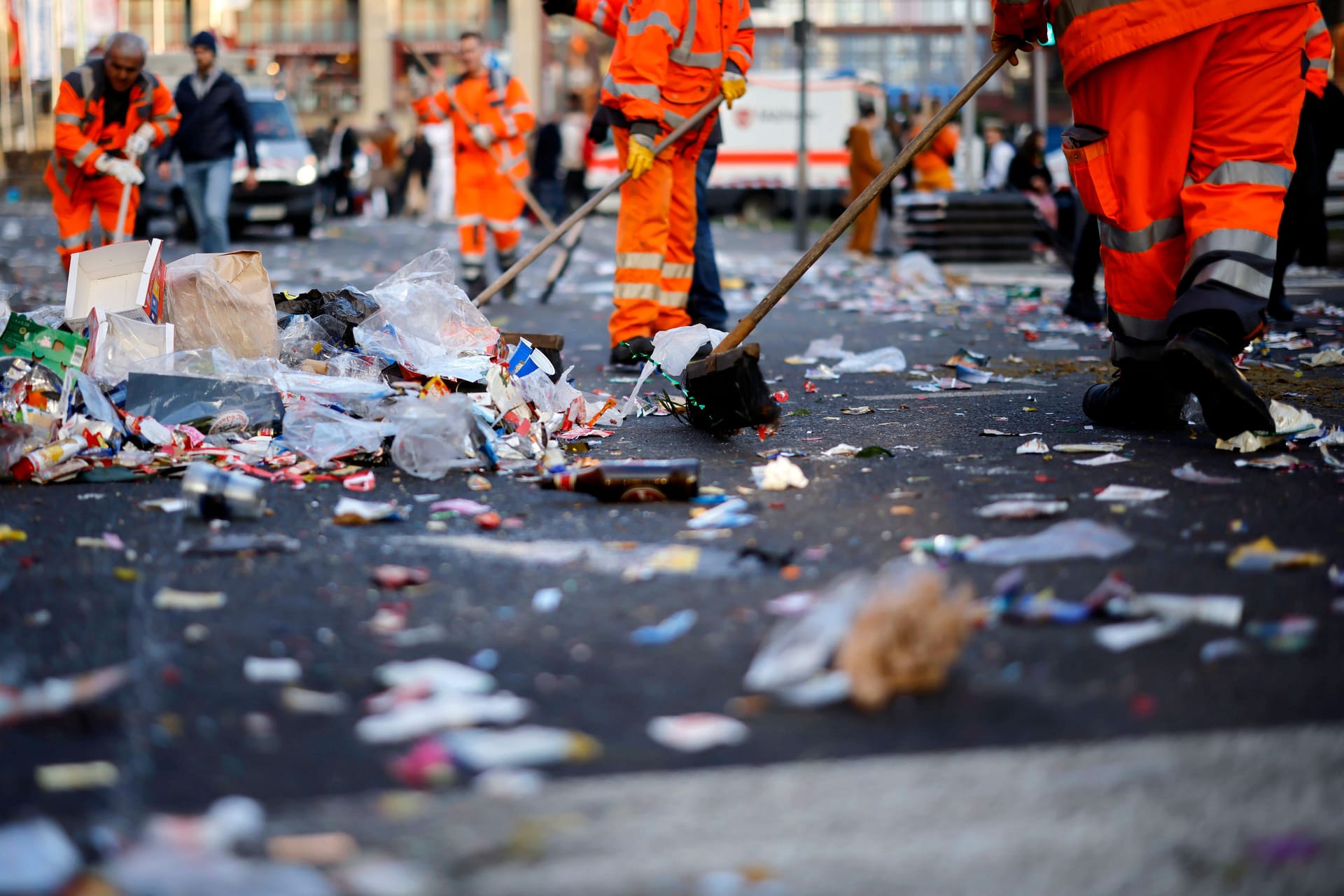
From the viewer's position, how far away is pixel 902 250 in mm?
17156

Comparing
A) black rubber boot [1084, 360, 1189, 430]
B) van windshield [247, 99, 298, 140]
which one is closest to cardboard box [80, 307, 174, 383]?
black rubber boot [1084, 360, 1189, 430]

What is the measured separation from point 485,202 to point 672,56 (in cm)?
423

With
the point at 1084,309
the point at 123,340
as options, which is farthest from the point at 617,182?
the point at 1084,309

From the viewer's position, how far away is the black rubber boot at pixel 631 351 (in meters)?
6.38

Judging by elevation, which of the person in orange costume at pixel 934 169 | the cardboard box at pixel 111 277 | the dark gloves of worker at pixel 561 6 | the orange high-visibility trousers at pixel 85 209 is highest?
the dark gloves of worker at pixel 561 6

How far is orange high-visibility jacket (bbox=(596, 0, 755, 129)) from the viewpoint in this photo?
643 centimetres

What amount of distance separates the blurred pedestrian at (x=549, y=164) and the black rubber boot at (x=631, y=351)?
16.5 meters

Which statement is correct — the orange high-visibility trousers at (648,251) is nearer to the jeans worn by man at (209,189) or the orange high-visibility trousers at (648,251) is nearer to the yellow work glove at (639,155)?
the yellow work glove at (639,155)

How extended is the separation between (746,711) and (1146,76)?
2734 mm

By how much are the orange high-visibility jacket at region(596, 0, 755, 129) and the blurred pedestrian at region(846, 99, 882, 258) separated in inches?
371

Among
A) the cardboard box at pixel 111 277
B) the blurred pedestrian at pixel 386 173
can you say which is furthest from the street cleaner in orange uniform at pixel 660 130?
the blurred pedestrian at pixel 386 173

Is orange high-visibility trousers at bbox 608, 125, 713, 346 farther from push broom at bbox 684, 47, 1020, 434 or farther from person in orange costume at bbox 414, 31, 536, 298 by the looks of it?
person in orange costume at bbox 414, 31, 536, 298

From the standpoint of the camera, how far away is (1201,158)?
417 cm

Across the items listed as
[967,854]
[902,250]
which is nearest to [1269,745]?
[967,854]
